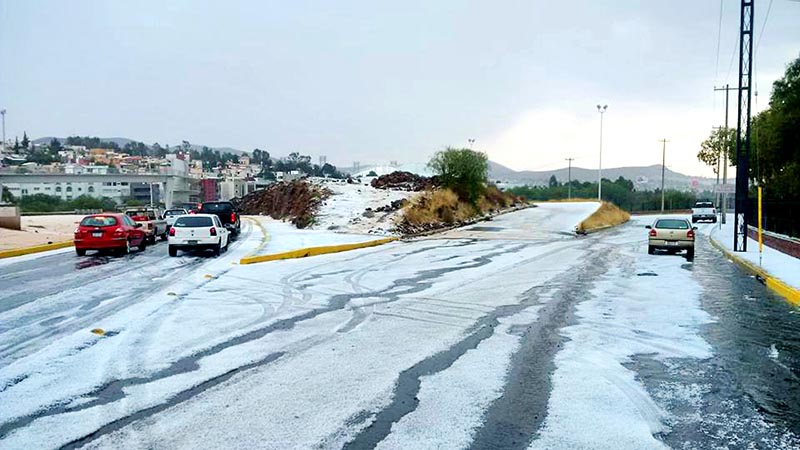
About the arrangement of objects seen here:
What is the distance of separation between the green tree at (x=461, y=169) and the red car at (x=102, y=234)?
84.5 ft

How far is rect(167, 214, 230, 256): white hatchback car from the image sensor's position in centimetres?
2389

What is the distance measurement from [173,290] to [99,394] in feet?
27.1

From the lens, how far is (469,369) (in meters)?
7.82

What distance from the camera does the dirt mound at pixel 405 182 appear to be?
5202 cm

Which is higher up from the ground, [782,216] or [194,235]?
[782,216]

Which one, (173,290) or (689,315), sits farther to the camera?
(173,290)

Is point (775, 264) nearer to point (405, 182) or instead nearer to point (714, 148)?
point (405, 182)

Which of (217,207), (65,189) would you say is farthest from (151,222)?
(65,189)

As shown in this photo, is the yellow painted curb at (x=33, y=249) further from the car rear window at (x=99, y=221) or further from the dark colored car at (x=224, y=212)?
the dark colored car at (x=224, y=212)

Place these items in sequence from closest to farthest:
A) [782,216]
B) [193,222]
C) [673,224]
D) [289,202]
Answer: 1. [193,222]
2. [782,216]
3. [673,224]
4. [289,202]

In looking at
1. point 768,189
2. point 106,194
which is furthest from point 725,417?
point 106,194

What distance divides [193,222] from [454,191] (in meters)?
25.9

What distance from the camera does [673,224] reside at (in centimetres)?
2603

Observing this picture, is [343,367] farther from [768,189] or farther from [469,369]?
[768,189]
